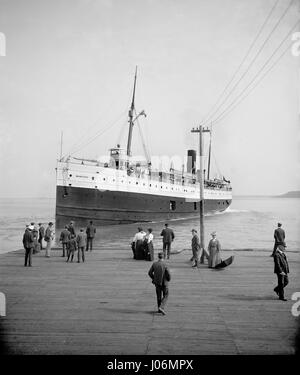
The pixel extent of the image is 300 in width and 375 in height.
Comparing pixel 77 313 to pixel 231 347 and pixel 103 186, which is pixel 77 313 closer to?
pixel 231 347

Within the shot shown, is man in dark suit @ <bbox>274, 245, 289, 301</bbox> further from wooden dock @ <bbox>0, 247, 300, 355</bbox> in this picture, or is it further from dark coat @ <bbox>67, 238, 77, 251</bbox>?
dark coat @ <bbox>67, 238, 77, 251</bbox>

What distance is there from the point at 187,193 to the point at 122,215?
15.9 metres

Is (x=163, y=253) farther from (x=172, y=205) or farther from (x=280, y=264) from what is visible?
(x=172, y=205)

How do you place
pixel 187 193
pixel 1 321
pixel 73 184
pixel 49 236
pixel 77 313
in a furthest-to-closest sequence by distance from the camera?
1. pixel 187 193
2. pixel 73 184
3. pixel 49 236
4. pixel 77 313
5. pixel 1 321

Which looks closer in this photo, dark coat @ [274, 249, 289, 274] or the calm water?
dark coat @ [274, 249, 289, 274]

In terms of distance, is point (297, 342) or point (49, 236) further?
point (49, 236)

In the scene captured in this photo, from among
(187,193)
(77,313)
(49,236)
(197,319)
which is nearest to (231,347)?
(197,319)

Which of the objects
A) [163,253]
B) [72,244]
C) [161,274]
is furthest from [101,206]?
[161,274]

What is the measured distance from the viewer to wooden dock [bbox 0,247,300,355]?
176 inches

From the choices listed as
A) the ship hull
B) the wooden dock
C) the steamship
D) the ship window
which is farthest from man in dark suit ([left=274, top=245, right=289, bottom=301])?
the ship window

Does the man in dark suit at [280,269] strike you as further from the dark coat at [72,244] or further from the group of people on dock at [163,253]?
the dark coat at [72,244]

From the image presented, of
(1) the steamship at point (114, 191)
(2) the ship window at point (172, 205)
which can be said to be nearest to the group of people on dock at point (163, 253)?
(1) the steamship at point (114, 191)

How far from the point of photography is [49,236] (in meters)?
11.5

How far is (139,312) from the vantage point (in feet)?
19.3
